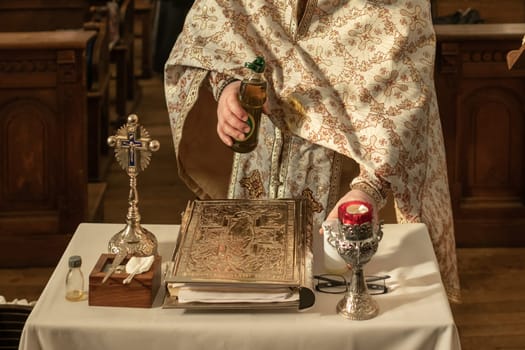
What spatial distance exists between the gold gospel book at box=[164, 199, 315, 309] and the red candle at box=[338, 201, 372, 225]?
0.14 m

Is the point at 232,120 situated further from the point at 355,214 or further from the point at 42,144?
the point at 42,144

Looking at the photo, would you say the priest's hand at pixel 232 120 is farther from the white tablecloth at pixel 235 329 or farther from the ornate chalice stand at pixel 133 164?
the white tablecloth at pixel 235 329

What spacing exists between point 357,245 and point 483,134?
10.1 ft

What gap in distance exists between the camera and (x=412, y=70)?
8.94 feet

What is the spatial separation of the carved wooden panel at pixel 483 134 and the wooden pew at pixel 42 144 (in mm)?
1654

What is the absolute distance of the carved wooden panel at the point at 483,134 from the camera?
4.98 m

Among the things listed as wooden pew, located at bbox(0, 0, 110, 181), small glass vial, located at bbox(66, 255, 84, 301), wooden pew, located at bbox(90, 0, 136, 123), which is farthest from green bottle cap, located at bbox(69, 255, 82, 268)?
wooden pew, located at bbox(90, 0, 136, 123)

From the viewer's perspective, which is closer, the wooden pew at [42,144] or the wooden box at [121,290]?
the wooden box at [121,290]

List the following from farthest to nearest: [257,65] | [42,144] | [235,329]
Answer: [42,144] < [257,65] < [235,329]

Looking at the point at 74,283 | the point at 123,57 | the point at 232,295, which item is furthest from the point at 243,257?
the point at 123,57

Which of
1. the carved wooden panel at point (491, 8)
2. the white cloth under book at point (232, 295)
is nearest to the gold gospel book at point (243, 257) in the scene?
the white cloth under book at point (232, 295)

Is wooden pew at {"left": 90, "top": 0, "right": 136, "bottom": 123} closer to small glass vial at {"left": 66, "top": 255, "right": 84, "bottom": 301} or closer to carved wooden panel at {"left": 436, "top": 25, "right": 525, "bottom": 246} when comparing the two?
carved wooden panel at {"left": 436, "top": 25, "right": 525, "bottom": 246}

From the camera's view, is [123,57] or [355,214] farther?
[123,57]

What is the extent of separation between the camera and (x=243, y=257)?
7.39 ft
